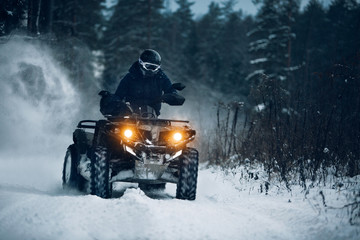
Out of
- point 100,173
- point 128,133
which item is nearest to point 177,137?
point 128,133

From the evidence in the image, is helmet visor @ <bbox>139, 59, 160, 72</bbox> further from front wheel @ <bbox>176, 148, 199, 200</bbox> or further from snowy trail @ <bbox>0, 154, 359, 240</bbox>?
snowy trail @ <bbox>0, 154, 359, 240</bbox>

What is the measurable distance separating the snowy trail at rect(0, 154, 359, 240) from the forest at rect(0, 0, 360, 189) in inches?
52.2

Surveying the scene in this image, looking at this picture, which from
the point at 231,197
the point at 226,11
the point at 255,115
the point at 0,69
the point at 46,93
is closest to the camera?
the point at 231,197

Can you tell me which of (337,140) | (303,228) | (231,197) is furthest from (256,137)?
Result: (303,228)

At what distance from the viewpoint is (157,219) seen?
4.15 m

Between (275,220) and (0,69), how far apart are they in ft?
37.8

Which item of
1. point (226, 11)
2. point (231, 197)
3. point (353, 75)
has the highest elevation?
point (226, 11)

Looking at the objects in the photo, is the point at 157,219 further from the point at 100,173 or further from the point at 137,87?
the point at 137,87

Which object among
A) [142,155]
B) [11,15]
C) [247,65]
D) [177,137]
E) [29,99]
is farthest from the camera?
[247,65]

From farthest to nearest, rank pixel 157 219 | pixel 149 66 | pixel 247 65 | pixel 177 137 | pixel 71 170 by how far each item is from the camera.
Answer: pixel 247 65, pixel 149 66, pixel 71 170, pixel 177 137, pixel 157 219

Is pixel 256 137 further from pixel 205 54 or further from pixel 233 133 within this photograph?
pixel 205 54

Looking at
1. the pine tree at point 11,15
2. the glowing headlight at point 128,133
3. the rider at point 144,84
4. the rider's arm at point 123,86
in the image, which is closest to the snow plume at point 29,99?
the pine tree at point 11,15

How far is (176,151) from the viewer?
5559mm

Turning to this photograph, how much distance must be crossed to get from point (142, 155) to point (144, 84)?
7.09 feet
